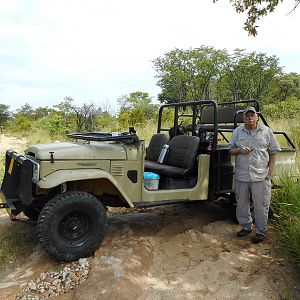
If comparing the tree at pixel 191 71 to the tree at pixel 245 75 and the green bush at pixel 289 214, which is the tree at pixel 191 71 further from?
the green bush at pixel 289 214

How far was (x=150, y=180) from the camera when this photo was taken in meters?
4.46

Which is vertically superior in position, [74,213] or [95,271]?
[74,213]

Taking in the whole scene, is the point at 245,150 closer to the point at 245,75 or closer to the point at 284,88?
the point at 245,75

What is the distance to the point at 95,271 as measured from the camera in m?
3.54

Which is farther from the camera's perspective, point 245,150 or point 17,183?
point 245,150

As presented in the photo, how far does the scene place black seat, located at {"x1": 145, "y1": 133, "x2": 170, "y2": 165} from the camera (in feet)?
18.2

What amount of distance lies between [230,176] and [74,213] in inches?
82.2

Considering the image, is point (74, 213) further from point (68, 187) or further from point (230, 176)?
point (230, 176)

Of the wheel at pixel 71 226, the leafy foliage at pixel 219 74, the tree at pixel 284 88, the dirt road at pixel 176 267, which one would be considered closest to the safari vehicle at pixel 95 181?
the wheel at pixel 71 226

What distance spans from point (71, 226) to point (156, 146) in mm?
2175

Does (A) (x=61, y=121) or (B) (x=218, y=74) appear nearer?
(A) (x=61, y=121)

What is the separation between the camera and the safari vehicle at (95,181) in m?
3.68

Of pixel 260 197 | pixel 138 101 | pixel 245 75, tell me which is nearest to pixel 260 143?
pixel 260 197

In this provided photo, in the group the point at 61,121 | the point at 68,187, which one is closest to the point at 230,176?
the point at 68,187
